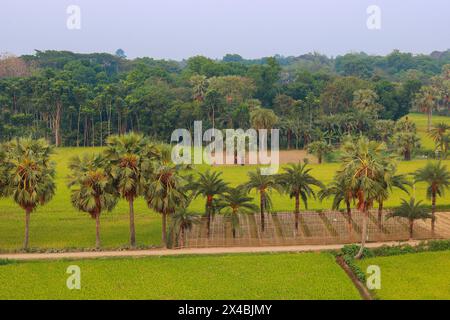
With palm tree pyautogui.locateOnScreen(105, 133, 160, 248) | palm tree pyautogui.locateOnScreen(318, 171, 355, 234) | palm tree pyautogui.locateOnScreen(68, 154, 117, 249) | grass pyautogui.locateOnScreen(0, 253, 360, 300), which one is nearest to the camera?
grass pyautogui.locateOnScreen(0, 253, 360, 300)

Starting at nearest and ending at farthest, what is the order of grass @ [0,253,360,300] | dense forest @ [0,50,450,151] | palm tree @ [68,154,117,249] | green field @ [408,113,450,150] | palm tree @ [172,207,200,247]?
grass @ [0,253,360,300], palm tree @ [68,154,117,249], palm tree @ [172,207,200,247], green field @ [408,113,450,150], dense forest @ [0,50,450,151]

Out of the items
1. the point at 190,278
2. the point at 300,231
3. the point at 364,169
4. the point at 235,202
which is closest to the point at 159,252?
the point at 190,278

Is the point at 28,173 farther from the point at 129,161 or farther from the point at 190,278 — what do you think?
the point at 190,278

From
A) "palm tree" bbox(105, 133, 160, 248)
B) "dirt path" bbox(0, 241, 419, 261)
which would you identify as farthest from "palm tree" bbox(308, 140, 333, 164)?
"palm tree" bbox(105, 133, 160, 248)

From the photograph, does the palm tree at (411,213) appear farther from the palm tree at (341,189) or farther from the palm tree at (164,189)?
the palm tree at (164,189)

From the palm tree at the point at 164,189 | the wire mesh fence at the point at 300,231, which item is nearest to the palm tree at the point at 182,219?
the palm tree at the point at 164,189

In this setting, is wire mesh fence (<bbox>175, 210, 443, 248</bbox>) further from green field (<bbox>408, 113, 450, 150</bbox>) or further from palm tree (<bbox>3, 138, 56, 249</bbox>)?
green field (<bbox>408, 113, 450, 150</bbox>)
